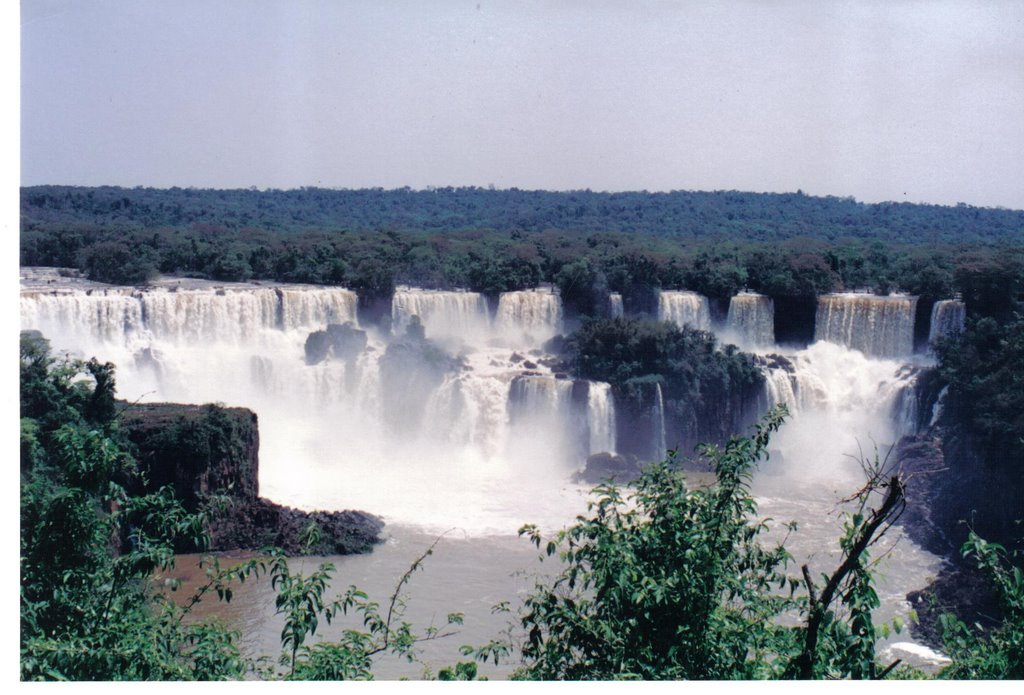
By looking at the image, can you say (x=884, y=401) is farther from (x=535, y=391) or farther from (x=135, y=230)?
(x=135, y=230)

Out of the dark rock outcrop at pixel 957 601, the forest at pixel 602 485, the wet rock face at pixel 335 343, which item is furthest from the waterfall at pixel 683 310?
the dark rock outcrop at pixel 957 601

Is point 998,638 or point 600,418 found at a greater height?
point 998,638

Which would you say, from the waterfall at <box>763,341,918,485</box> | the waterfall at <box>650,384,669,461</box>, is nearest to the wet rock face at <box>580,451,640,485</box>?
the waterfall at <box>650,384,669,461</box>

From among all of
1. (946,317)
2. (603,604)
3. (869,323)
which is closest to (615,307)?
(869,323)

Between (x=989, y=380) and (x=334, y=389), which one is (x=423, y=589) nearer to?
(x=334, y=389)

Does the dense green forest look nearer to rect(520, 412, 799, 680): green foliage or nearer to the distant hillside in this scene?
the distant hillside
